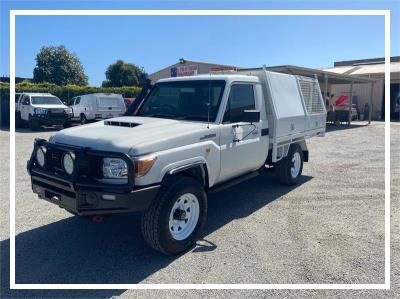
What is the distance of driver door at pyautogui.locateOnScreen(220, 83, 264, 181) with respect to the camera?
4812 mm

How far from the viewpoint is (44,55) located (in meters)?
29.1

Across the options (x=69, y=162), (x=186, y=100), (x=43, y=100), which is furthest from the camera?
(x=43, y=100)

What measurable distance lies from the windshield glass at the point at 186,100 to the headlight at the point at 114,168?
5.11 ft

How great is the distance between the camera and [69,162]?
383 centimetres

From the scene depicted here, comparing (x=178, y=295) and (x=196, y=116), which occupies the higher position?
(x=196, y=116)

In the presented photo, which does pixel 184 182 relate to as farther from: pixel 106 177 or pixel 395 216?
pixel 395 216

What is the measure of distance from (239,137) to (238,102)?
0.55 metres

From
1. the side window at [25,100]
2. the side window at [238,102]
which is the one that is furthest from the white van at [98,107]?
the side window at [238,102]

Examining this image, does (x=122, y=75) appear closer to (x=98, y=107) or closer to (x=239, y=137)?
(x=98, y=107)

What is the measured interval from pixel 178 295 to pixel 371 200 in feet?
14.3

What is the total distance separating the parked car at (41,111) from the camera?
694 inches


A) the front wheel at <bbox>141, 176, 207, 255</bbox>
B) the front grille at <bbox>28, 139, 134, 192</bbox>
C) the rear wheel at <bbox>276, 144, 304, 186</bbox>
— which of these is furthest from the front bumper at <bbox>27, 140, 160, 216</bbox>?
the rear wheel at <bbox>276, 144, 304, 186</bbox>

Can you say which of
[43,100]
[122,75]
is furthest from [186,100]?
[122,75]

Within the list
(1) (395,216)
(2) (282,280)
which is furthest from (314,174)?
(2) (282,280)
